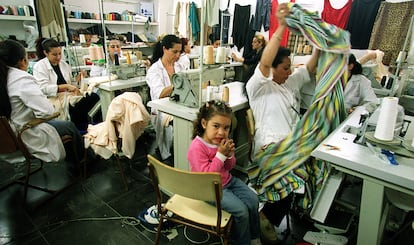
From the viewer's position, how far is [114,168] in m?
2.58

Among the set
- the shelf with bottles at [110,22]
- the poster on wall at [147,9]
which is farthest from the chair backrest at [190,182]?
the poster on wall at [147,9]

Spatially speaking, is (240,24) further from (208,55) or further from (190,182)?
(190,182)

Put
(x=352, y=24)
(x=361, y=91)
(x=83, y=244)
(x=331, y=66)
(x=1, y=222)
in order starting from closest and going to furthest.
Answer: (x=331, y=66)
(x=83, y=244)
(x=1, y=222)
(x=361, y=91)
(x=352, y=24)

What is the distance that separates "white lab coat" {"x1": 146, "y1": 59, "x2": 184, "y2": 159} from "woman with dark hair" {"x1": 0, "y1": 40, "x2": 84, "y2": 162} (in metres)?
0.87

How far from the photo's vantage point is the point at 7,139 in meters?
1.81

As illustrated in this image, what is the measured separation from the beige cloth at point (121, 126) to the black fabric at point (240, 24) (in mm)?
4221

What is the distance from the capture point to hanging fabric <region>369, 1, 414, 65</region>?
2.35 meters

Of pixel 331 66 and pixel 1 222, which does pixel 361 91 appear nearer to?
pixel 331 66

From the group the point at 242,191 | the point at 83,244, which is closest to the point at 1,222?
the point at 83,244

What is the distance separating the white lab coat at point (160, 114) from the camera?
2.53 m

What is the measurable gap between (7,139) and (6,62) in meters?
0.59

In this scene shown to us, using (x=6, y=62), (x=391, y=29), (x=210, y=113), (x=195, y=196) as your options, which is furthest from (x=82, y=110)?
(x=391, y=29)

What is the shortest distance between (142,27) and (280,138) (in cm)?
562

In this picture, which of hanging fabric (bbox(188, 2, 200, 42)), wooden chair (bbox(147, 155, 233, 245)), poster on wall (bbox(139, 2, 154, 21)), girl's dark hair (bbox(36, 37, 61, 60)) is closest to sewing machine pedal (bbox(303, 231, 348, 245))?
wooden chair (bbox(147, 155, 233, 245))
